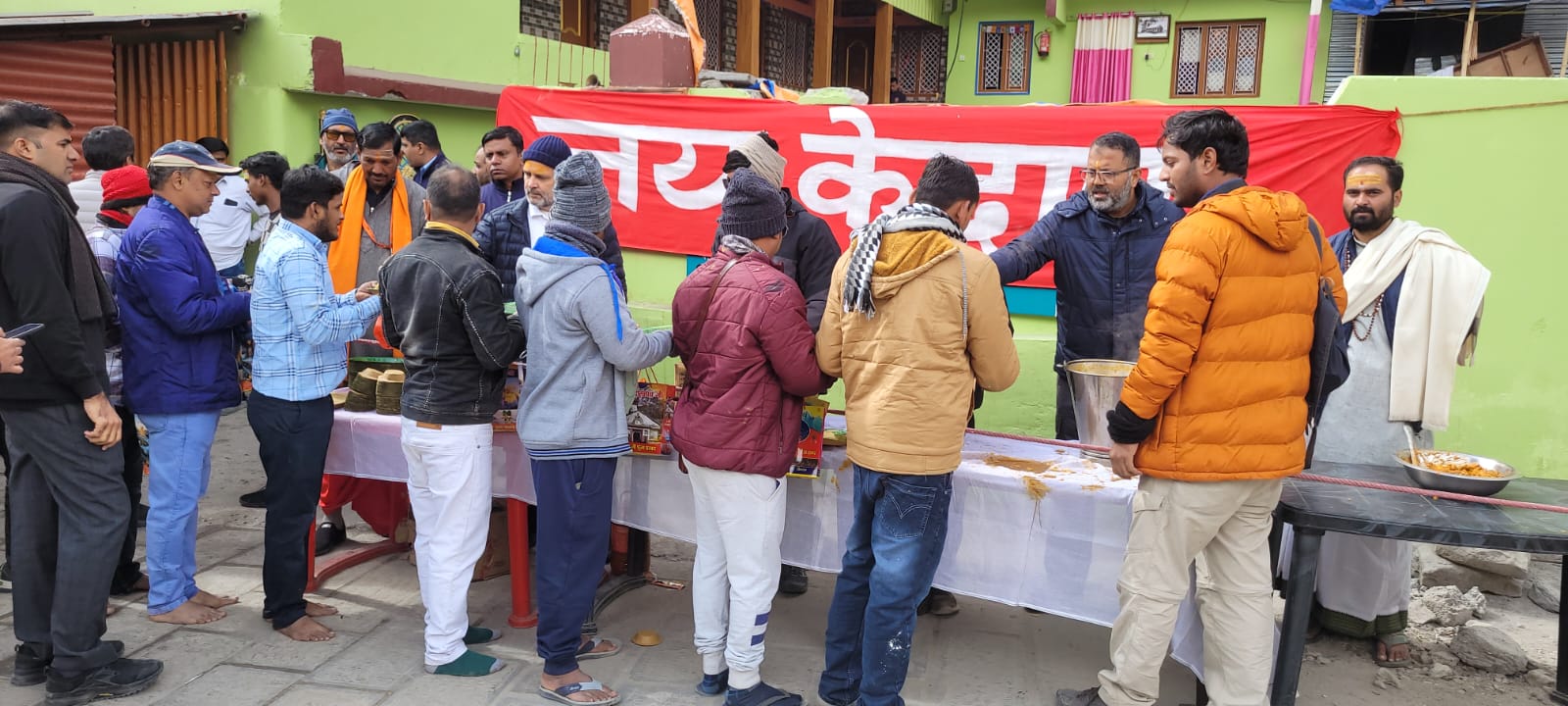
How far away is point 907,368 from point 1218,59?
49.0 feet

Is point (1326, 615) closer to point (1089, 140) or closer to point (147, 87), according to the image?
point (1089, 140)

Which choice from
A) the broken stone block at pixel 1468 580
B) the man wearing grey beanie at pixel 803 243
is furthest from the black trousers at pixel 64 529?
the broken stone block at pixel 1468 580

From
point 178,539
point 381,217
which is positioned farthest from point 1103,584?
point 381,217

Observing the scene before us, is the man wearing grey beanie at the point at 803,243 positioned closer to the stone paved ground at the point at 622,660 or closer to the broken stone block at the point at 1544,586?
the stone paved ground at the point at 622,660

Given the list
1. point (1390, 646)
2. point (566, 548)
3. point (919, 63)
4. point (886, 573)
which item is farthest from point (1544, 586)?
point (919, 63)

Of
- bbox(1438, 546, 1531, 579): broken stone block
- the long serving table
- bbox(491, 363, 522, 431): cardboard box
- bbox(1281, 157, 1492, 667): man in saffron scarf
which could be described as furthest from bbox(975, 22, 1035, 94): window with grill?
bbox(491, 363, 522, 431): cardboard box

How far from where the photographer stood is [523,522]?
405 cm

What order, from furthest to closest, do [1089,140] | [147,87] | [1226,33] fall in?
1. [1226,33]
2. [147,87]
3. [1089,140]

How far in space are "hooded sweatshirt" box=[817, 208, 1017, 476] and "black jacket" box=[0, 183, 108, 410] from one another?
2.39 metres

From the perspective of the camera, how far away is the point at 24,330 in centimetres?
298

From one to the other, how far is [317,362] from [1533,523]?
157 inches

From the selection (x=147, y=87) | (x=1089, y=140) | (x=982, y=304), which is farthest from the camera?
(x=147, y=87)

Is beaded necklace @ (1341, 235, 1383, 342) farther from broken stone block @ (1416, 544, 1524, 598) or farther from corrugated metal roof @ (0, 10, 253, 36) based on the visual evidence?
corrugated metal roof @ (0, 10, 253, 36)

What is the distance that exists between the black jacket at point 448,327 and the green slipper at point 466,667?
2.85 ft
